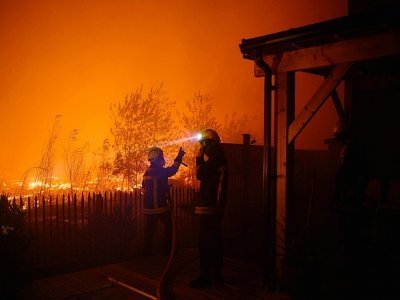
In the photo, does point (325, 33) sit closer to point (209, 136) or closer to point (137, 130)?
point (209, 136)

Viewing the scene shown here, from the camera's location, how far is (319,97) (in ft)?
16.5

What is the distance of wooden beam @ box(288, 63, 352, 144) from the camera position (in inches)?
192

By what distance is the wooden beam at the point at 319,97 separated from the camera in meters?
4.87

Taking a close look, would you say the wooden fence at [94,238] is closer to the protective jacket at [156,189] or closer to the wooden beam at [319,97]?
the protective jacket at [156,189]

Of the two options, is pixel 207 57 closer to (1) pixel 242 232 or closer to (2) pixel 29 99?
(2) pixel 29 99

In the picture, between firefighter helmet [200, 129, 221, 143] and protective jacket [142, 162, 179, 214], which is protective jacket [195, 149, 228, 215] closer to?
firefighter helmet [200, 129, 221, 143]

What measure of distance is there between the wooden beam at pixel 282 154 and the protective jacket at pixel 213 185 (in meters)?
0.82

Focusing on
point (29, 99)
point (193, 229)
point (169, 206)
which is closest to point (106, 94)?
point (29, 99)

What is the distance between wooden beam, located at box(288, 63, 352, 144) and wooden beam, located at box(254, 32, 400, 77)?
0.12m

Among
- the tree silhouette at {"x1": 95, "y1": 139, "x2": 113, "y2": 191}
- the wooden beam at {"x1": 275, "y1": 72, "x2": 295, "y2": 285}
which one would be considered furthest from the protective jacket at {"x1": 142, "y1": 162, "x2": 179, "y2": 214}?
the tree silhouette at {"x1": 95, "y1": 139, "x2": 113, "y2": 191}

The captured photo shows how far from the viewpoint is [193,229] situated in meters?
10.3

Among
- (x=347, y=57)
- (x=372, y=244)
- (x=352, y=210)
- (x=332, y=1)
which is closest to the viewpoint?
(x=347, y=57)

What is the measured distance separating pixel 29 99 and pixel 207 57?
16906mm

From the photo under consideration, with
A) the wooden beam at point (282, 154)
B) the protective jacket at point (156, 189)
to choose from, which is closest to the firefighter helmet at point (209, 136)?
the wooden beam at point (282, 154)
